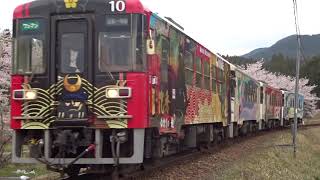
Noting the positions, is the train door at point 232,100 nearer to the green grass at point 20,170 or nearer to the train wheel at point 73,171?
the green grass at point 20,170

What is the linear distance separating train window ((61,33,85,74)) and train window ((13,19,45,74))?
39 centimetres

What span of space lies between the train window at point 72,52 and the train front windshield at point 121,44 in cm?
37

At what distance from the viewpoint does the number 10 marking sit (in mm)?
10203

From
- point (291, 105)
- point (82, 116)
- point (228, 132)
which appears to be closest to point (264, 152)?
point (228, 132)

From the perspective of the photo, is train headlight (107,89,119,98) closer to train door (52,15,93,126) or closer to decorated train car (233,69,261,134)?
train door (52,15,93,126)

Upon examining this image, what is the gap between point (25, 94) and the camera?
10367 mm

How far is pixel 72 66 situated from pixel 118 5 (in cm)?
132

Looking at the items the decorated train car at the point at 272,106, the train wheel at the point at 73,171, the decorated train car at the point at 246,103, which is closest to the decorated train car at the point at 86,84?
the train wheel at the point at 73,171

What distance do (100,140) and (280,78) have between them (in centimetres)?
6397

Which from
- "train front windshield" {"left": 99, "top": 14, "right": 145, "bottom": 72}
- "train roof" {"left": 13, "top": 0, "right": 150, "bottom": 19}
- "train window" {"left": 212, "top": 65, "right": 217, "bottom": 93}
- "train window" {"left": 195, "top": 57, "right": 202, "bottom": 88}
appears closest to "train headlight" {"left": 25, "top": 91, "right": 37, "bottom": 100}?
"train front windshield" {"left": 99, "top": 14, "right": 145, "bottom": 72}

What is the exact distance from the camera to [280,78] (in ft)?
236

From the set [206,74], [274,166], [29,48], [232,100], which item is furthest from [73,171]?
[232,100]

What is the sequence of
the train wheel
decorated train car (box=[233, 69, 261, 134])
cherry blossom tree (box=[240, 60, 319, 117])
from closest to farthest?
the train wheel < decorated train car (box=[233, 69, 261, 134]) < cherry blossom tree (box=[240, 60, 319, 117])

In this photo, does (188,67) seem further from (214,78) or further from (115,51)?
(115,51)
